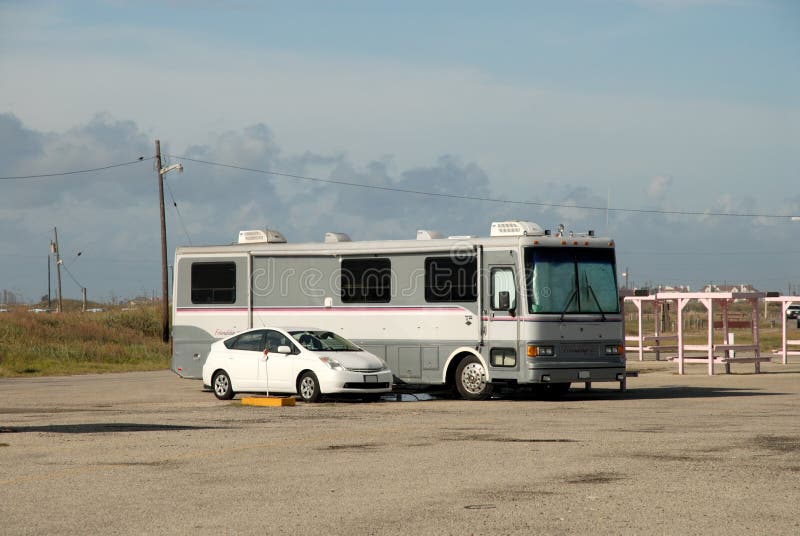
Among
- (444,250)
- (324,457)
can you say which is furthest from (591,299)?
(324,457)

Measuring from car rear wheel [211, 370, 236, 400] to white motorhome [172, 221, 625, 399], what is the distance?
2.45m

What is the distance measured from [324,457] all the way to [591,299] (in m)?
10.9

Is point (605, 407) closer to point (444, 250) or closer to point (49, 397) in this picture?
point (444, 250)

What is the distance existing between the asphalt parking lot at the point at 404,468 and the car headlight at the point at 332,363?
36.8 inches

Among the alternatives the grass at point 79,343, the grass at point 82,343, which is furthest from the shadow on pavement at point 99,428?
the grass at point 79,343

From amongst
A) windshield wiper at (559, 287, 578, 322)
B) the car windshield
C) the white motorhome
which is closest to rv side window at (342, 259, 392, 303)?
the white motorhome

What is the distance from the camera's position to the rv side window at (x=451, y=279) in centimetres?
2400

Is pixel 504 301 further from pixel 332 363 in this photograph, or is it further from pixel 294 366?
pixel 294 366

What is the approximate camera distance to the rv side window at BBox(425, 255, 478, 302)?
24.0 m

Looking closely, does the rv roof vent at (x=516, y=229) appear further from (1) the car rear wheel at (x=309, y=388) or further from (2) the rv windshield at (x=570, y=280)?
(1) the car rear wheel at (x=309, y=388)

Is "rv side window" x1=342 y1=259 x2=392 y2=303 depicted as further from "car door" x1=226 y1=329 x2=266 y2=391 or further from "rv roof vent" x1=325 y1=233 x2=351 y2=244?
"car door" x1=226 y1=329 x2=266 y2=391

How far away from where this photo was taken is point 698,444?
1507 cm

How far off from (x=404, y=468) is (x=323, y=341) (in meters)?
10.7

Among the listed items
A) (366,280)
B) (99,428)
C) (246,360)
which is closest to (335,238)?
(366,280)
